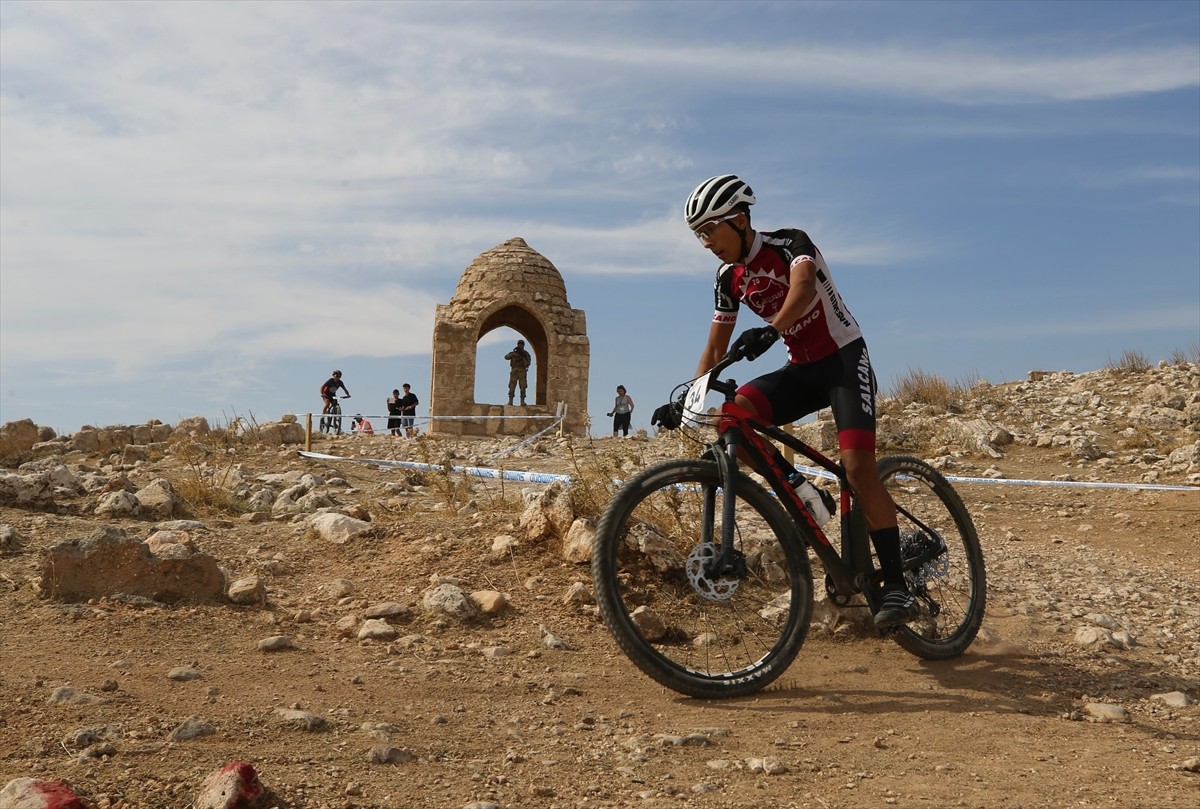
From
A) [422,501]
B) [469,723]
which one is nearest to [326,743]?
[469,723]

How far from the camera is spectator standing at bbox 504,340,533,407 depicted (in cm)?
2373

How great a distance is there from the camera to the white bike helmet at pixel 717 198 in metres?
3.94

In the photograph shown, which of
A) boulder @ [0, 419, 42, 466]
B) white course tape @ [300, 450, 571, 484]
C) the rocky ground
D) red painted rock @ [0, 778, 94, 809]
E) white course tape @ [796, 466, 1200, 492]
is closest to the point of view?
red painted rock @ [0, 778, 94, 809]

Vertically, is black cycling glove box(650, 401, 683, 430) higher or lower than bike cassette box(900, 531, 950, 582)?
higher

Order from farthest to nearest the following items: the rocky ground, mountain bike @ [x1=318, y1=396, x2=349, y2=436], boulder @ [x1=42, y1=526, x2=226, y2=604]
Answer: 1. mountain bike @ [x1=318, y1=396, x2=349, y2=436]
2. boulder @ [x1=42, y1=526, x2=226, y2=604]
3. the rocky ground

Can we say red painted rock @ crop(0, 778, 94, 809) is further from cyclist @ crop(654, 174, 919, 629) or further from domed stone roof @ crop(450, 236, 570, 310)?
domed stone roof @ crop(450, 236, 570, 310)

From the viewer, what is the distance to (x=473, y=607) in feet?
14.3

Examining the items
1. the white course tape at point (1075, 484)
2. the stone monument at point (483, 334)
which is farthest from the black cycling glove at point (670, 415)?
the stone monument at point (483, 334)

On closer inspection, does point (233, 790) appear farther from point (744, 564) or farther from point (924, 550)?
point (924, 550)

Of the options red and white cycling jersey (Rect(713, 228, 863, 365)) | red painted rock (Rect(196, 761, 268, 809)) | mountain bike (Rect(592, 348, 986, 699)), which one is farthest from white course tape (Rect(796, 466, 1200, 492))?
red painted rock (Rect(196, 761, 268, 809))

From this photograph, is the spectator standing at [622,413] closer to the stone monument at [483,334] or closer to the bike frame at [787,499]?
the stone monument at [483,334]

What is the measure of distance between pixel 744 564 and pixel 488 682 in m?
1.05

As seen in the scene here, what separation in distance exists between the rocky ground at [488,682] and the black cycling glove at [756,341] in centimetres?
130

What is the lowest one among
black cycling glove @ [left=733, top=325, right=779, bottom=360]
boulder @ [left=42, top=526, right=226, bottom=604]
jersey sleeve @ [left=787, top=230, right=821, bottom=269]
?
boulder @ [left=42, top=526, right=226, bottom=604]
